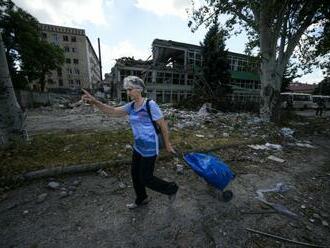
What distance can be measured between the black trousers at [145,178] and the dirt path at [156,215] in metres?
0.29

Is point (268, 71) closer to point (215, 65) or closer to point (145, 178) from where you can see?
point (145, 178)

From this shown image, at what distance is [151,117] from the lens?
90.9 inches

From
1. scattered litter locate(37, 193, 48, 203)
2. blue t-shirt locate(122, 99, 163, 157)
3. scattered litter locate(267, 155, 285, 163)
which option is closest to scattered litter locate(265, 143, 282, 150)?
scattered litter locate(267, 155, 285, 163)

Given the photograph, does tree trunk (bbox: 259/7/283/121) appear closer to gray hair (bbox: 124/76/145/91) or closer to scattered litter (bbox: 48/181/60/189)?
gray hair (bbox: 124/76/145/91)

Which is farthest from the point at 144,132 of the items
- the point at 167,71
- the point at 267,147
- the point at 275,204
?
the point at 167,71

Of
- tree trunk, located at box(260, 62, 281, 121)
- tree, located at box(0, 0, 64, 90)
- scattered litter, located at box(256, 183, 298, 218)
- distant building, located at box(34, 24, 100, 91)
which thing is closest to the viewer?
scattered litter, located at box(256, 183, 298, 218)

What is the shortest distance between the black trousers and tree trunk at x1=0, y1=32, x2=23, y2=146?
346cm

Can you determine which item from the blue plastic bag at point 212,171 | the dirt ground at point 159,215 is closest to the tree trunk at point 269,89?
the dirt ground at point 159,215

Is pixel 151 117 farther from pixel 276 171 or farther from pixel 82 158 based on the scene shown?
pixel 276 171

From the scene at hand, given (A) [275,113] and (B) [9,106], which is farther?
(A) [275,113]

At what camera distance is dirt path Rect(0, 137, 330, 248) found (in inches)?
82.2

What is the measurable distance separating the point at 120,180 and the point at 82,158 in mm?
1144

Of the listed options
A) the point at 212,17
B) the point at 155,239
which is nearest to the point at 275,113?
the point at 212,17

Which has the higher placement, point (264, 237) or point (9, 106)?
point (9, 106)
